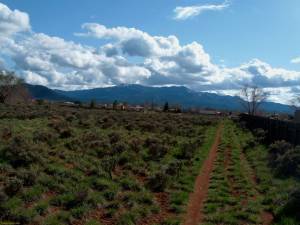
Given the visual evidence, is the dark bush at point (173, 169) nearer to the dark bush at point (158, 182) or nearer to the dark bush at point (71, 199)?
the dark bush at point (158, 182)

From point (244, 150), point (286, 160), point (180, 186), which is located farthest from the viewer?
point (244, 150)

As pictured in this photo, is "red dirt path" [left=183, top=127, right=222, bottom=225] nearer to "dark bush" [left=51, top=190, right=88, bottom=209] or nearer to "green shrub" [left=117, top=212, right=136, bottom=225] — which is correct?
"green shrub" [left=117, top=212, right=136, bottom=225]

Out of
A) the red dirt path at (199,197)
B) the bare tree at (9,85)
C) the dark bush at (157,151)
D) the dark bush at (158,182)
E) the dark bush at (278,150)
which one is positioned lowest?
the red dirt path at (199,197)

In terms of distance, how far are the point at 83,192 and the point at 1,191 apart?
73.4 inches

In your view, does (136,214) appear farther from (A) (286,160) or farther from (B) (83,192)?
(A) (286,160)

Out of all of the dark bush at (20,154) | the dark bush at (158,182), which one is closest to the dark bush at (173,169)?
the dark bush at (158,182)

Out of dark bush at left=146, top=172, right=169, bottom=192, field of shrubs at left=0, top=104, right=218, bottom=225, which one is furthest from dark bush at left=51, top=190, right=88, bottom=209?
dark bush at left=146, top=172, right=169, bottom=192

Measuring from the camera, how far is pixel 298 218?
30.6ft

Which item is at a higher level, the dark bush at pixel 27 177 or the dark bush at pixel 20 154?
the dark bush at pixel 20 154

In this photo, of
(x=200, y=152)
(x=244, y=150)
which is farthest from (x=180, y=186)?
(x=244, y=150)

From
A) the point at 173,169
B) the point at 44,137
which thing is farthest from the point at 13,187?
the point at 44,137

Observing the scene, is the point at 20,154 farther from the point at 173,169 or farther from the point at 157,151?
the point at 157,151

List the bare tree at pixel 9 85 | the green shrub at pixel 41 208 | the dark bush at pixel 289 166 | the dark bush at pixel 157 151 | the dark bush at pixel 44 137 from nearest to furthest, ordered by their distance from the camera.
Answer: the green shrub at pixel 41 208 < the dark bush at pixel 289 166 < the dark bush at pixel 44 137 < the dark bush at pixel 157 151 < the bare tree at pixel 9 85

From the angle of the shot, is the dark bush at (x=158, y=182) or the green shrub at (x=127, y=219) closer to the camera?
the green shrub at (x=127, y=219)
